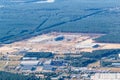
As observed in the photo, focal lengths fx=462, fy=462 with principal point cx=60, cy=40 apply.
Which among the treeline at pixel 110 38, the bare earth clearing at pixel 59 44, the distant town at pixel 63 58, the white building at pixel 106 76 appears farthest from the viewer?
the treeline at pixel 110 38

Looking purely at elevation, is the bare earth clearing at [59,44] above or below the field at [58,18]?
below

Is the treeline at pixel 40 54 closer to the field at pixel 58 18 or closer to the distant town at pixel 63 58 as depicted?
the distant town at pixel 63 58

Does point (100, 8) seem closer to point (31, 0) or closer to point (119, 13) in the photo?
point (119, 13)

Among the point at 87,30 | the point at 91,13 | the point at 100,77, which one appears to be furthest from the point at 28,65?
the point at 91,13

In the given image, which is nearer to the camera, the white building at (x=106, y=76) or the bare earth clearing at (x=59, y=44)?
the white building at (x=106, y=76)

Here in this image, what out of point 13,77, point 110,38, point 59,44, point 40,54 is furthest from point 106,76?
point 110,38

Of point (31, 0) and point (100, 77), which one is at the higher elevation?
point (31, 0)

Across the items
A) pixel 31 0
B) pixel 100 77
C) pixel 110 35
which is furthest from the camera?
pixel 31 0

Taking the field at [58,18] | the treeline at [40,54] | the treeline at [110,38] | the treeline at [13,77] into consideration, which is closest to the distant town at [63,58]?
the treeline at [40,54]

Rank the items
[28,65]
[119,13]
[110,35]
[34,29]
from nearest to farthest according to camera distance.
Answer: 1. [28,65]
2. [110,35]
3. [34,29]
4. [119,13]
